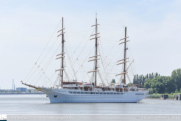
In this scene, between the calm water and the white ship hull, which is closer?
the calm water

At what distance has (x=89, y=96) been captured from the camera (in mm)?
124062

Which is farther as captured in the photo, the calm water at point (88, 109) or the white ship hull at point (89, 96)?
the white ship hull at point (89, 96)

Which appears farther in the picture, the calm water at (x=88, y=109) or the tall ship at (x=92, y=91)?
the tall ship at (x=92, y=91)

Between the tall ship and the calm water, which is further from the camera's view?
the tall ship

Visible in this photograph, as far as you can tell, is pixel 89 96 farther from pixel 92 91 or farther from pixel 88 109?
pixel 88 109

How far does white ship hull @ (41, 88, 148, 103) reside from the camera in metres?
117

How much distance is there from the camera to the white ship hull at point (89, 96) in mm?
116938

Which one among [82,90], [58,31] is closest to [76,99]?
[82,90]

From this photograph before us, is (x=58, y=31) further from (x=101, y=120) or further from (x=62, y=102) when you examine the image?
(x=101, y=120)

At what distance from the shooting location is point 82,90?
123 meters

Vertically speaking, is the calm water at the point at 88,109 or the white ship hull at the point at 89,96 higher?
the white ship hull at the point at 89,96

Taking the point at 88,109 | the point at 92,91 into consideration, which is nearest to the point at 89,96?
the point at 92,91

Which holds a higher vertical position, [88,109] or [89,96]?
[89,96]

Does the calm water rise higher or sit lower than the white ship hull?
lower
